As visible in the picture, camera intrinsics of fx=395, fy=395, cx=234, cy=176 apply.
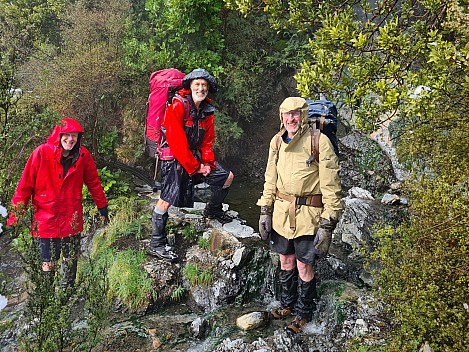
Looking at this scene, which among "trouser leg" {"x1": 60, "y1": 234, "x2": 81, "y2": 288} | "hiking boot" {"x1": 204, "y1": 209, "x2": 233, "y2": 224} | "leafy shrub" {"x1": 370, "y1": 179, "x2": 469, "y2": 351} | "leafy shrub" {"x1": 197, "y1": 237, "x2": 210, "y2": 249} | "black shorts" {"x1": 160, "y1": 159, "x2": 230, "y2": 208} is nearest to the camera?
"leafy shrub" {"x1": 370, "y1": 179, "x2": 469, "y2": 351}

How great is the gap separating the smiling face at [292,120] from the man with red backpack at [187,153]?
1.44m

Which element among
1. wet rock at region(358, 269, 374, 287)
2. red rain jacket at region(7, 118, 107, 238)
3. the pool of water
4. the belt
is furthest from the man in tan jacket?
the pool of water

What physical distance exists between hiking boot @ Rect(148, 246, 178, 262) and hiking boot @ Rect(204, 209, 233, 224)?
0.99 meters

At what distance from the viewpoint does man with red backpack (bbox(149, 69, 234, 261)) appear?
204 inches

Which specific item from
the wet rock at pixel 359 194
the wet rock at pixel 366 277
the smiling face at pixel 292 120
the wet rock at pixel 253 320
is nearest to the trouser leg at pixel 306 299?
the wet rock at pixel 253 320

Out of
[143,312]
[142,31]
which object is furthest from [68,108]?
[143,312]

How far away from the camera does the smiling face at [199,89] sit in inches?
202

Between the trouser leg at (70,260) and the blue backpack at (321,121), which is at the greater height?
the blue backpack at (321,121)

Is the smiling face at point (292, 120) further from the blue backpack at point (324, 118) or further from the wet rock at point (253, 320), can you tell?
the wet rock at point (253, 320)

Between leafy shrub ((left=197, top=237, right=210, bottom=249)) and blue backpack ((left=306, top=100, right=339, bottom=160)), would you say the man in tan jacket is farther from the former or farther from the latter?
leafy shrub ((left=197, top=237, right=210, bottom=249))

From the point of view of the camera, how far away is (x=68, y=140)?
187 inches

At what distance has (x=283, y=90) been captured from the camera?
11.9 metres

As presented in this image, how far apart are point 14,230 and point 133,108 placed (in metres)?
6.88

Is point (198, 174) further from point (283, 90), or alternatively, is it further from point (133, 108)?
point (283, 90)
